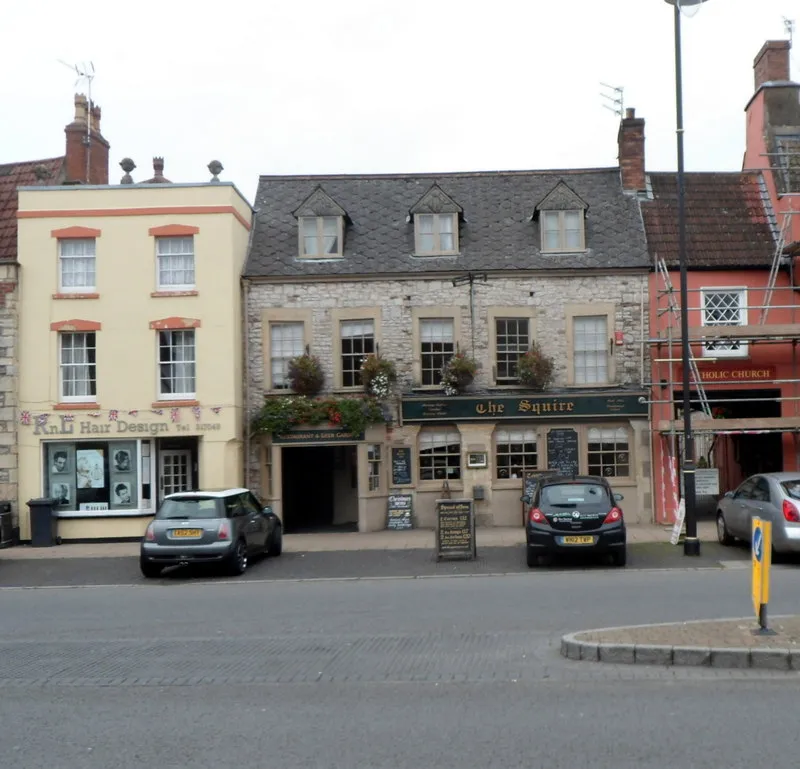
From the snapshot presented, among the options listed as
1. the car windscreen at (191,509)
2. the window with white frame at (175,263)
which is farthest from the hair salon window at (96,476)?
the car windscreen at (191,509)

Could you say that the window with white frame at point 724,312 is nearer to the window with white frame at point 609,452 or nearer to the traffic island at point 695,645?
the window with white frame at point 609,452

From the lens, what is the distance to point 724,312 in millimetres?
24828

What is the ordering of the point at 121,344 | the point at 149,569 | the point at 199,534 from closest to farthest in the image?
the point at 199,534
the point at 149,569
the point at 121,344

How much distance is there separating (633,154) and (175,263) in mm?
12223

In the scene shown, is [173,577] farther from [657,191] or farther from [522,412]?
[657,191]

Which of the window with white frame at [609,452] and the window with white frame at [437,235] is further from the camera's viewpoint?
the window with white frame at [437,235]

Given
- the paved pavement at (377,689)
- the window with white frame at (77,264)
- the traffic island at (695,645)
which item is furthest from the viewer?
the window with white frame at (77,264)

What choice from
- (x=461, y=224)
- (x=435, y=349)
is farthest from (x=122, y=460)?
(x=461, y=224)

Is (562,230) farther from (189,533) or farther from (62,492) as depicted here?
(62,492)

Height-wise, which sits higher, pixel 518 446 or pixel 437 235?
pixel 437 235

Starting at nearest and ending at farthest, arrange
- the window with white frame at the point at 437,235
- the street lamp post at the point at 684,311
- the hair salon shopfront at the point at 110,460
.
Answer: the street lamp post at the point at 684,311, the hair salon shopfront at the point at 110,460, the window with white frame at the point at 437,235

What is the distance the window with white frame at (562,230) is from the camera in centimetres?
2538

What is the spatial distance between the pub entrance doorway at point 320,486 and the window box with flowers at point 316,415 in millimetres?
2772

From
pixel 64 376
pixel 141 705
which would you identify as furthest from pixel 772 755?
pixel 64 376
